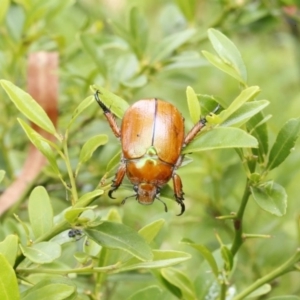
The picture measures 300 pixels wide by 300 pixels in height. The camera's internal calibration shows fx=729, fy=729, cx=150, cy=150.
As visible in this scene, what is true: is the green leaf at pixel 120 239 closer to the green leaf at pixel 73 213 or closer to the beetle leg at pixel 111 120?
the green leaf at pixel 73 213

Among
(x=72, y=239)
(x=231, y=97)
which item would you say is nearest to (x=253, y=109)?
(x=72, y=239)

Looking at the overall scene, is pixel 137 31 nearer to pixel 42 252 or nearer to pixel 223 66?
pixel 223 66

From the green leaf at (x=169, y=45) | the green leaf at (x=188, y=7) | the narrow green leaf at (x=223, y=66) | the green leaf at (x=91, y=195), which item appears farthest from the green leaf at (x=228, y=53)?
the green leaf at (x=188, y=7)

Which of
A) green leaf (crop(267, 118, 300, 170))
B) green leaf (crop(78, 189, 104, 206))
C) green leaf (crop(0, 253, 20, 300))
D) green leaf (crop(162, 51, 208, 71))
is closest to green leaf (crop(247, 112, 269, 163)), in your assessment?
green leaf (crop(267, 118, 300, 170))

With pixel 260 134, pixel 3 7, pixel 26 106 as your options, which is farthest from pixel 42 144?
pixel 3 7

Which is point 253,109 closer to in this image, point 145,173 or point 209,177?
point 145,173
